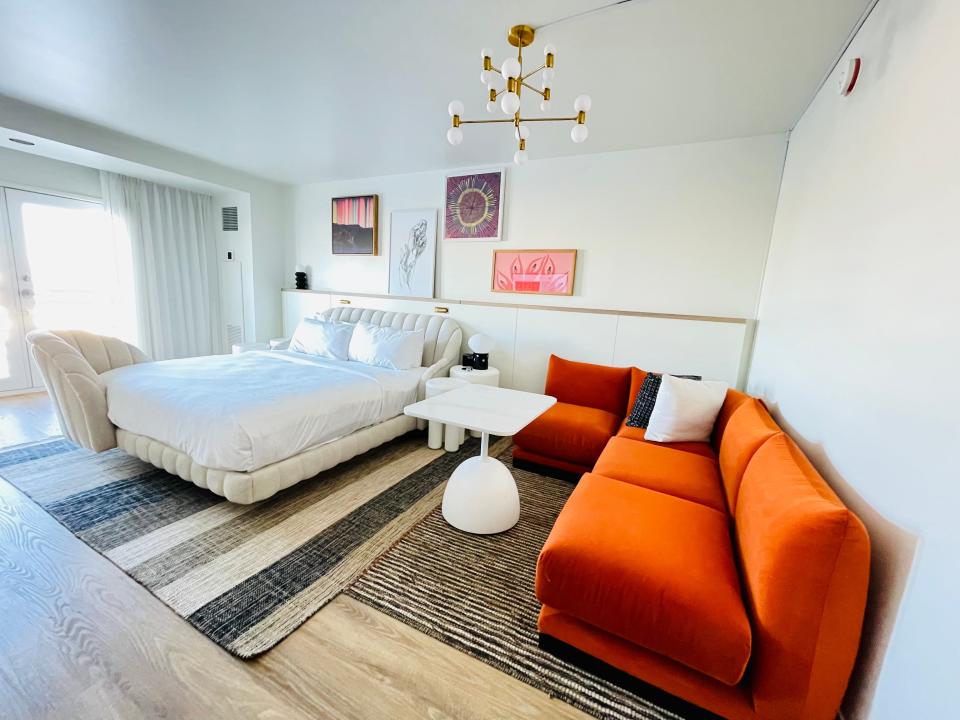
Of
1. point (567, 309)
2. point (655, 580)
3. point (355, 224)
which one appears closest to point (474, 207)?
point (567, 309)

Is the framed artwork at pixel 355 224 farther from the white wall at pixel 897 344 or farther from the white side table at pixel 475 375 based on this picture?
the white wall at pixel 897 344

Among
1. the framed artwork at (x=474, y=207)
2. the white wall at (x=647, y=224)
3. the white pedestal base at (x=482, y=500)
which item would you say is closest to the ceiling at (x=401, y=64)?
the white wall at (x=647, y=224)

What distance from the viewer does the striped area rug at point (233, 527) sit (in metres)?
1.49

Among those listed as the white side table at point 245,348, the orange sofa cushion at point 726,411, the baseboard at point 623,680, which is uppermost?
the orange sofa cushion at point 726,411

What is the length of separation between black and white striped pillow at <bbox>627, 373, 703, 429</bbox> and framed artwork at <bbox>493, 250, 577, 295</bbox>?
Result: 120 cm

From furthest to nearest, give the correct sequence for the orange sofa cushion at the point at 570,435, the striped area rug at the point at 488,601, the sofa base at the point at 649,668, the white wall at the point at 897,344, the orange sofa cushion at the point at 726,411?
the orange sofa cushion at the point at 570,435 → the orange sofa cushion at the point at 726,411 → the striped area rug at the point at 488,601 → the sofa base at the point at 649,668 → the white wall at the point at 897,344

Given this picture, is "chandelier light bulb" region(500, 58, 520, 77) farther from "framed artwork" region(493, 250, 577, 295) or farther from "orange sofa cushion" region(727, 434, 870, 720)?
"framed artwork" region(493, 250, 577, 295)

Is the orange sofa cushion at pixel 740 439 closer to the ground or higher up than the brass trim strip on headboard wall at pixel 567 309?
closer to the ground

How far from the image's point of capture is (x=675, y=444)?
2236mm

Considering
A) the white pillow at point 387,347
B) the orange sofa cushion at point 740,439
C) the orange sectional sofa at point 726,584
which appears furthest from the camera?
the white pillow at point 387,347

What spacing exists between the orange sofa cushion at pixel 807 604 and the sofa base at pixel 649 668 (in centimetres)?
7

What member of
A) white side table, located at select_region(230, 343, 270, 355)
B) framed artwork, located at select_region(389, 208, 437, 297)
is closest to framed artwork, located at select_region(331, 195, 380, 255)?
framed artwork, located at select_region(389, 208, 437, 297)

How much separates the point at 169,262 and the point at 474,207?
383 cm

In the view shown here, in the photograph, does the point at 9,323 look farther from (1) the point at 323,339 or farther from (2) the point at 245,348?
(1) the point at 323,339
